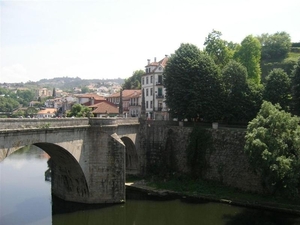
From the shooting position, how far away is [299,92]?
40.1m

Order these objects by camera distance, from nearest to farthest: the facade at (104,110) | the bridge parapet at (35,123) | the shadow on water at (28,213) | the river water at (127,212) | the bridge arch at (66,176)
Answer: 1. the bridge parapet at (35,123)
2. the shadow on water at (28,213)
3. the river water at (127,212)
4. the bridge arch at (66,176)
5. the facade at (104,110)

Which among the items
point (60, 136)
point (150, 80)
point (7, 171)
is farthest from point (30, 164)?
point (60, 136)

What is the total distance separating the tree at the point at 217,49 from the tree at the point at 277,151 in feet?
85.7

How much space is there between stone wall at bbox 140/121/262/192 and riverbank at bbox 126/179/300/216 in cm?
144

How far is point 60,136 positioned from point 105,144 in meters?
5.64

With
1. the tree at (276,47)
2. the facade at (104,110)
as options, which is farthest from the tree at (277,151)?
the tree at (276,47)

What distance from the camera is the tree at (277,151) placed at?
2830 cm

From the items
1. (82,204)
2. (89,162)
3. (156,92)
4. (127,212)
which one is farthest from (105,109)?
(127,212)

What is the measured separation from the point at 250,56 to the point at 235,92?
539 inches

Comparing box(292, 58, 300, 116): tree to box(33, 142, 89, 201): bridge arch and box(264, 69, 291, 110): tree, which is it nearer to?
box(264, 69, 291, 110): tree

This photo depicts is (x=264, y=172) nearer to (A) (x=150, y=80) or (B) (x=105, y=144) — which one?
(B) (x=105, y=144)

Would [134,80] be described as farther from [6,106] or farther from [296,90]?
[6,106]

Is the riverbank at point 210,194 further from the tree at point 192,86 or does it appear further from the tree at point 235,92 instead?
the tree at point 235,92

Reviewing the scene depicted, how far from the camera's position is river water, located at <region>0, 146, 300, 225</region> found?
96.9ft
